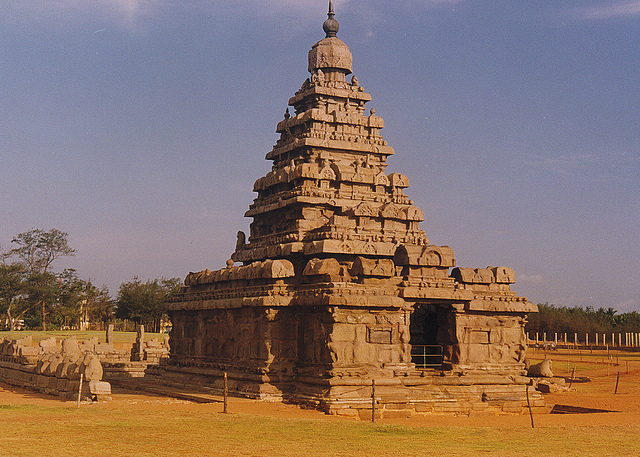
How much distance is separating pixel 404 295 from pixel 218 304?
6.93 metres

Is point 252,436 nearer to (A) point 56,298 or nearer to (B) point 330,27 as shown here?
(B) point 330,27

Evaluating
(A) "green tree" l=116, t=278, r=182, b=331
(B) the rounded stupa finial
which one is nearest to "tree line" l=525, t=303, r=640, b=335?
(A) "green tree" l=116, t=278, r=182, b=331

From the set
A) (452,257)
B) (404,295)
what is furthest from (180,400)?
(452,257)

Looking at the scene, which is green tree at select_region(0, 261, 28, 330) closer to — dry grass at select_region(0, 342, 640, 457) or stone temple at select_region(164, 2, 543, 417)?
stone temple at select_region(164, 2, 543, 417)

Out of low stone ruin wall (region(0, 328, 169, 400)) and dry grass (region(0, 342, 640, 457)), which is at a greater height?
low stone ruin wall (region(0, 328, 169, 400))

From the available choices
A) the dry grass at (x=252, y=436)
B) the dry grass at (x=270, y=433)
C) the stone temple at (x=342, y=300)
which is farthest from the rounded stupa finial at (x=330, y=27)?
the dry grass at (x=252, y=436)

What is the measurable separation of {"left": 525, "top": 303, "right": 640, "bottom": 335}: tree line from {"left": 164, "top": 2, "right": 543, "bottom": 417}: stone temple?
52908mm

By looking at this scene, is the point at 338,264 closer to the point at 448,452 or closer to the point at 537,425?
the point at 537,425

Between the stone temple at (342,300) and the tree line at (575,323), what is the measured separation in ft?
174

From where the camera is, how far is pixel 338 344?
75.8 feet

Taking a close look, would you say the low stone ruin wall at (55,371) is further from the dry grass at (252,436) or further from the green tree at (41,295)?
the green tree at (41,295)

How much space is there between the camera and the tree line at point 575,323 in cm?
8069

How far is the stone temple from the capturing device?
76.9 feet

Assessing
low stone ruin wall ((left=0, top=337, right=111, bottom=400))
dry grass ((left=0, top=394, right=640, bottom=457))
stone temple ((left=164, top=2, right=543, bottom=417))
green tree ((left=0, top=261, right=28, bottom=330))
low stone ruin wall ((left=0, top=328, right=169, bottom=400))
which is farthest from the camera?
green tree ((left=0, top=261, right=28, bottom=330))
